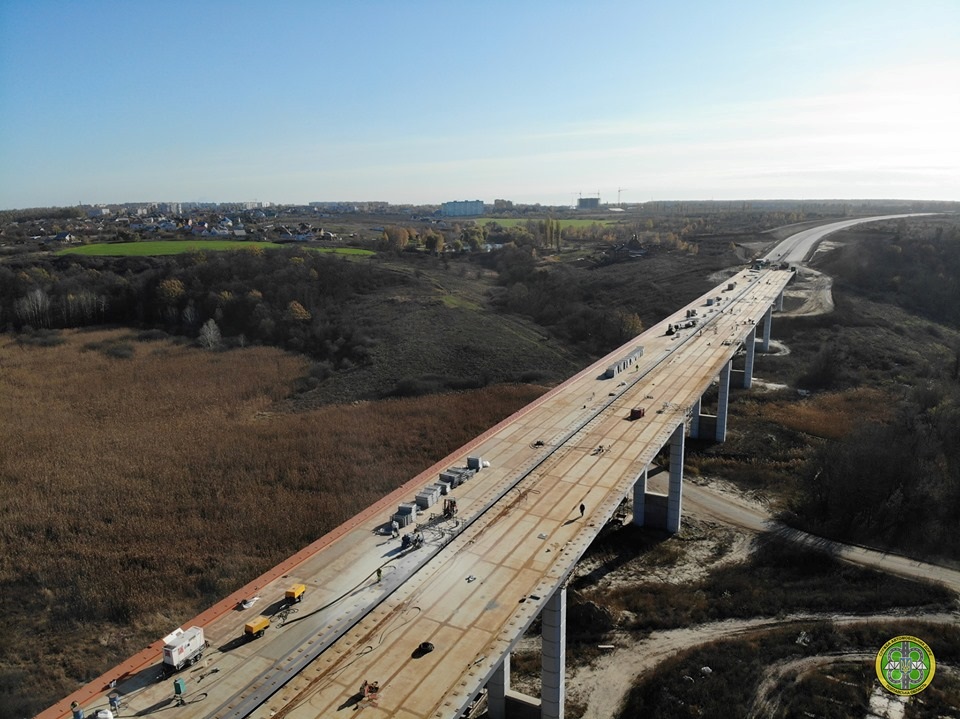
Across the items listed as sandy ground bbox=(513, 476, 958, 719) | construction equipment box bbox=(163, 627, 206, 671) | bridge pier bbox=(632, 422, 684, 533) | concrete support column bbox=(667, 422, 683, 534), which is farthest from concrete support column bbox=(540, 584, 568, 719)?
concrete support column bbox=(667, 422, 683, 534)

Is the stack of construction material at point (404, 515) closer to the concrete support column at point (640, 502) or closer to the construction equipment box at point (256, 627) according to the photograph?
the construction equipment box at point (256, 627)

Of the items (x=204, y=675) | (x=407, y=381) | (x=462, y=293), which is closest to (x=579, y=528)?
(x=204, y=675)

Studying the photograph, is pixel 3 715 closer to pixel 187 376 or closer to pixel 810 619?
pixel 810 619

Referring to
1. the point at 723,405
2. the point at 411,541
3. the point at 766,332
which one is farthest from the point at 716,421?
→ the point at 411,541

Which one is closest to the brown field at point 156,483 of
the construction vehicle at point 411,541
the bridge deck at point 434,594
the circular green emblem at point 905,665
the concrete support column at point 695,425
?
the bridge deck at point 434,594

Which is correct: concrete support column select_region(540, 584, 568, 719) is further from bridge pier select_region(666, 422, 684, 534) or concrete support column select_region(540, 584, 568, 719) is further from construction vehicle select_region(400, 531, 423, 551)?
bridge pier select_region(666, 422, 684, 534)
